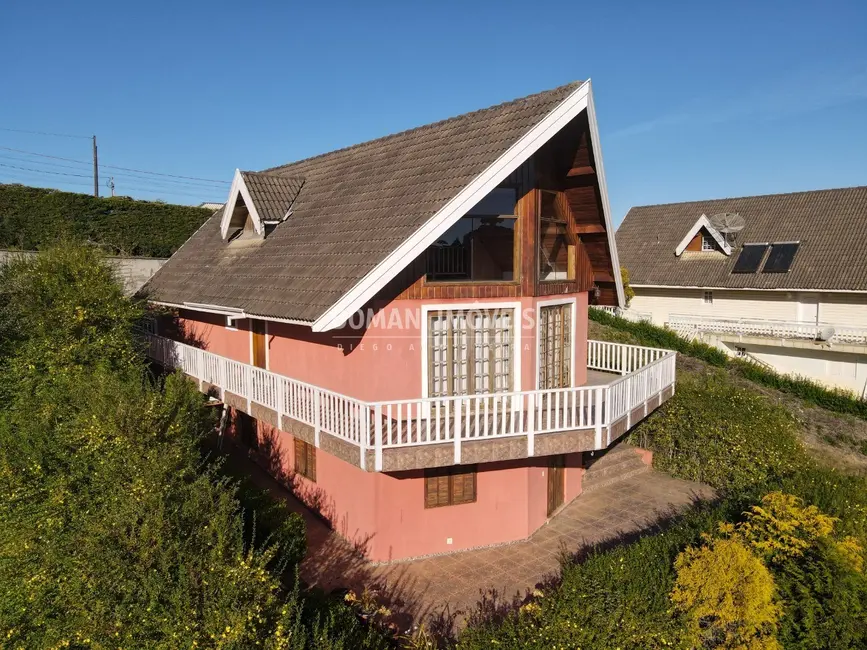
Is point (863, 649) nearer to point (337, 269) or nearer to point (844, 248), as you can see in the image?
point (337, 269)

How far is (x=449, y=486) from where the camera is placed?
11.5 m

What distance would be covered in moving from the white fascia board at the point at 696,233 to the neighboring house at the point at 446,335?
1955cm

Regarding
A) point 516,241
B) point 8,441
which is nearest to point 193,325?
point 8,441

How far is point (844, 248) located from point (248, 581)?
30032 mm

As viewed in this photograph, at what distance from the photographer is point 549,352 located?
1221cm

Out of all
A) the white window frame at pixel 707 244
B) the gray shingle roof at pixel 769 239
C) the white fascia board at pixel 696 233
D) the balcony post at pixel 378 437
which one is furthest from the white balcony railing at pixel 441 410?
the white window frame at pixel 707 244

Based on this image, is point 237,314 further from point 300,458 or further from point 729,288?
point 729,288

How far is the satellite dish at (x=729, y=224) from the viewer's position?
99.1 feet

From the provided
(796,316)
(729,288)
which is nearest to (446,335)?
(729,288)

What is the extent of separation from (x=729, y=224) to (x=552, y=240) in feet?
75.3

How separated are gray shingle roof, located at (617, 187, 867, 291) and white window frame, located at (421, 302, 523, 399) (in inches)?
838

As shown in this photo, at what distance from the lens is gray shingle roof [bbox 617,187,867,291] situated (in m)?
25.9

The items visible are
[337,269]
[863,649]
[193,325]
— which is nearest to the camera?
[863,649]

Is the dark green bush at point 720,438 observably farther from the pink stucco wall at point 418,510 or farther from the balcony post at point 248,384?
the balcony post at point 248,384
